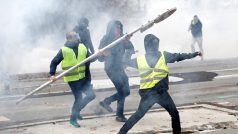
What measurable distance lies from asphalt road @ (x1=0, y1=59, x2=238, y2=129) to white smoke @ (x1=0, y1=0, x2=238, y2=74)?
1602 millimetres

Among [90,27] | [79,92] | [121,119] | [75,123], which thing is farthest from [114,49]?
[90,27]

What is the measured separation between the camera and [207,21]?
29156 mm

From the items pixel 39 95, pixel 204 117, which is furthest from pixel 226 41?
pixel 204 117

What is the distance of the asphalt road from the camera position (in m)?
11.0

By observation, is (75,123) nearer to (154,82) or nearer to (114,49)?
(114,49)

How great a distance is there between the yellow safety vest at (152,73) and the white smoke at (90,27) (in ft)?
13.5

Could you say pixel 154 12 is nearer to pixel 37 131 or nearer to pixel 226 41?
pixel 226 41

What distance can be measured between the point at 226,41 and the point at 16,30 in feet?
53.9

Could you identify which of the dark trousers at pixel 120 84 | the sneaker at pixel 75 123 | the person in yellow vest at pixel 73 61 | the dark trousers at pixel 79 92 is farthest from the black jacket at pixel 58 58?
the sneaker at pixel 75 123

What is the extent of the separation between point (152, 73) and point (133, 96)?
511 cm

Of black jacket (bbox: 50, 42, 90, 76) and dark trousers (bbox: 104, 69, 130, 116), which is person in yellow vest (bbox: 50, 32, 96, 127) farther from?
dark trousers (bbox: 104, 69, 130, 116)

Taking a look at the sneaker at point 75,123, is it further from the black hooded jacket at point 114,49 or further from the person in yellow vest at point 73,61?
the black hooded jacket at point 114,49

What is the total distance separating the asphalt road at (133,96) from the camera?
11.0 m

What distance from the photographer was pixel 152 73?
8062 millimetres
